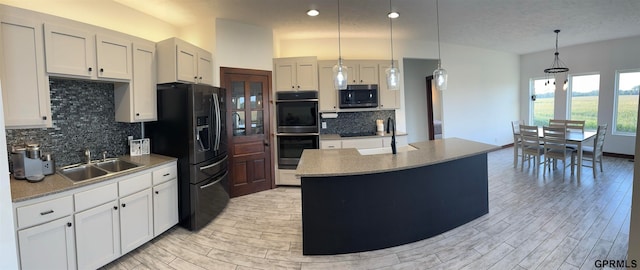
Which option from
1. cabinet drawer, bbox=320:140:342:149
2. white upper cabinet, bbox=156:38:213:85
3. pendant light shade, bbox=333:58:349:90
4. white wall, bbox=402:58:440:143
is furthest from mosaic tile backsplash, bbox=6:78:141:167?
white wall, bbox=402:58:440:143

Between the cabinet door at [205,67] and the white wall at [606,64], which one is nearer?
the cabinet door at [205,67]

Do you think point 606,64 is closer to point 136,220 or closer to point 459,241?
point 459,241

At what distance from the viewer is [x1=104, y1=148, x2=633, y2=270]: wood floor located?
96.1 inches

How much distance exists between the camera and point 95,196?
226cm

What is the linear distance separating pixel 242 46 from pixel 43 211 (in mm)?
3130

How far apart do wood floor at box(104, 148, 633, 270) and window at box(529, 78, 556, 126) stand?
14.3 ft

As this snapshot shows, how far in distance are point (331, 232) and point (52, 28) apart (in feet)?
9.59

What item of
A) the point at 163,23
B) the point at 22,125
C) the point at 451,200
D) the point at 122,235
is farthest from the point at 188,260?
the point at 163,23

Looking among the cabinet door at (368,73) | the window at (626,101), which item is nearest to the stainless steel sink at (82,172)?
the cabinet door at (368,73)

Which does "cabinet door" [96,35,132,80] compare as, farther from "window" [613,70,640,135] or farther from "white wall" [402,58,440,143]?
"window" [613,70,640,135]

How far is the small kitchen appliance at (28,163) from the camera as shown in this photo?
7.24 feet

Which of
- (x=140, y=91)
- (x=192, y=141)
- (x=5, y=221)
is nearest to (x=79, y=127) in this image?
(x=140, y=91)

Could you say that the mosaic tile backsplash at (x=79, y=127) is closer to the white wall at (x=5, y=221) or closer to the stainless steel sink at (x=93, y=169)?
the stainless steel sink at (x=93, y=169)

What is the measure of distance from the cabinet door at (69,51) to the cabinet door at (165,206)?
1272 mm
